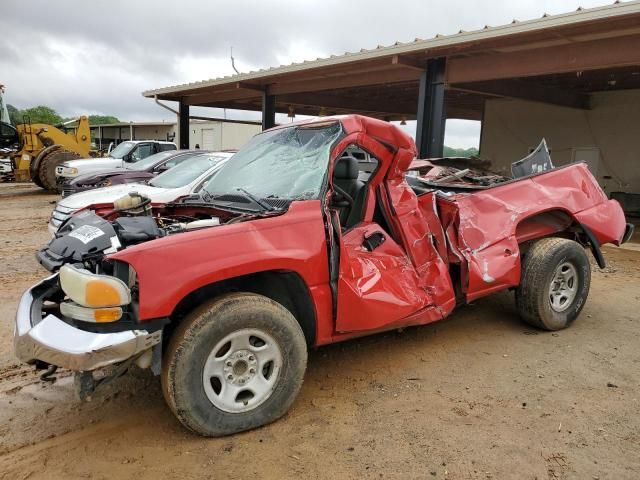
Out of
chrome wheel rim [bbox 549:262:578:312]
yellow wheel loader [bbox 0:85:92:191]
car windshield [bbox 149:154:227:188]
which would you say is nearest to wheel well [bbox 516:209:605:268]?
chrome wheel rim [bbox 549:262:578:312]

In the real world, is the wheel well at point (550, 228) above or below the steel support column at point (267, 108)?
below

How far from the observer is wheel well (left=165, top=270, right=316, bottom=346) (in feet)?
9.75

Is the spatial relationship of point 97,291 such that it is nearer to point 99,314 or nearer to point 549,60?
point 99,314

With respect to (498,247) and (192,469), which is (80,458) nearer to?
(192,469)

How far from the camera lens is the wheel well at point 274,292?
297cm

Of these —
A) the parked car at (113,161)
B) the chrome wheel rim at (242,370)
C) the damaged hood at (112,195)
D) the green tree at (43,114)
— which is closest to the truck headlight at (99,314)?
the chrome wheel rim at (242,370)

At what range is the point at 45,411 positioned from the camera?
10.6 feet

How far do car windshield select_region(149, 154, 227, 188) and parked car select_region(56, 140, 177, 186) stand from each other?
17.8 ft

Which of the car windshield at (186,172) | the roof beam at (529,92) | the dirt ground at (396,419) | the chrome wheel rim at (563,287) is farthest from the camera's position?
the roof beam at (529,92)

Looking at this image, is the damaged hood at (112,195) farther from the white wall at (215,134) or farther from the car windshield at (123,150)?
the white wall at (215,134)

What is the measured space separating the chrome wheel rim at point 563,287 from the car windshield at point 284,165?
264cm

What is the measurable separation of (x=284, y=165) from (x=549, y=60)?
23.9 ft

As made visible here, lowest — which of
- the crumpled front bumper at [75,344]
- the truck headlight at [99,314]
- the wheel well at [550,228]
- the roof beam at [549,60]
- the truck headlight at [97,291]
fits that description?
the crumpled front bumper at [75,344]

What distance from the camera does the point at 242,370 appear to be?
2891 millimetres
